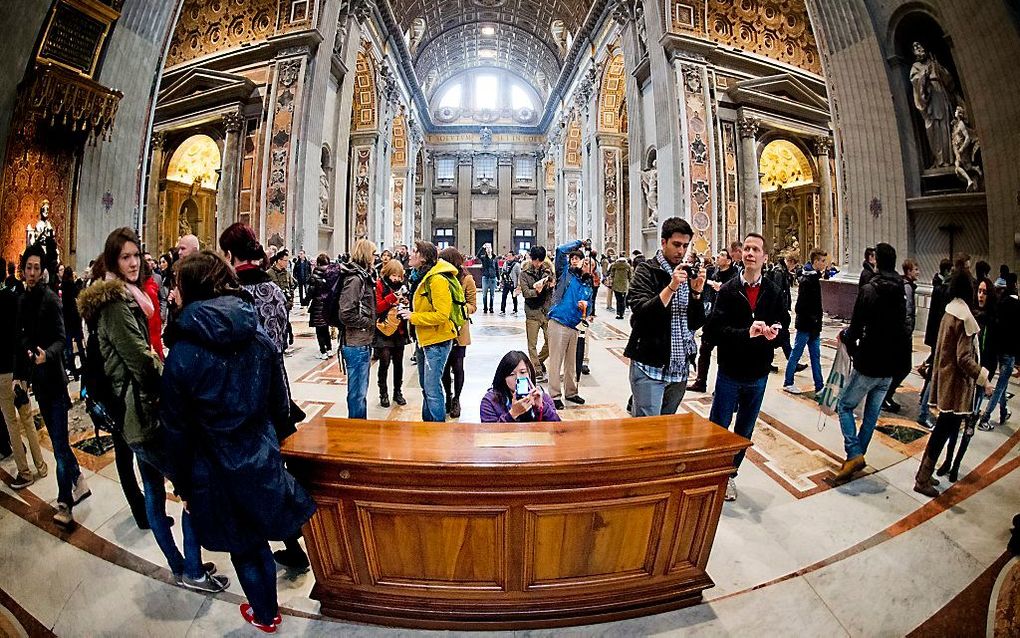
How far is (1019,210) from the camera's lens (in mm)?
2672

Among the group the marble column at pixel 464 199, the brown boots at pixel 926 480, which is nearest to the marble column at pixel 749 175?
the brown boots at pixel 926 480

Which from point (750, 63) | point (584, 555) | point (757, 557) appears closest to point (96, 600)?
point (584, 555)

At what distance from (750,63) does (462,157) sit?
986 inches

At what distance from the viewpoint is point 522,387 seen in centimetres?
238

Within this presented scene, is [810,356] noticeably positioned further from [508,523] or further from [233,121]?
[233,121]

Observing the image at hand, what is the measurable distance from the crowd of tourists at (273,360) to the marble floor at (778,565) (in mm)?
140

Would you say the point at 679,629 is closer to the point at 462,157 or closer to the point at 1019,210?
the point at 1019,210

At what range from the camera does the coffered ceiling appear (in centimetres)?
2320

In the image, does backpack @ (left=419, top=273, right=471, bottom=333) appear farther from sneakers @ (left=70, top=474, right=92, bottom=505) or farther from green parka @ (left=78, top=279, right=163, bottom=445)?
sneakers @ (left=70, top=474, right=92, bottom=505)

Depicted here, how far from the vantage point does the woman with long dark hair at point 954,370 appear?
2736 millimetres

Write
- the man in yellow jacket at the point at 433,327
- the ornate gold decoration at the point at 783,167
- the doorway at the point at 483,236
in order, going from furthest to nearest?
the doorway at the point at 483,236 < the ornate gold decoration at the point at 783,167 < the man in yellow jacket at the point at 433,327

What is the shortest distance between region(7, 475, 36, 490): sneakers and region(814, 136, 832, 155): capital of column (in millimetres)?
21117

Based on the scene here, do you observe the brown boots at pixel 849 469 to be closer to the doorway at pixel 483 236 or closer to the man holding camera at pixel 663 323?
the man holding camera at pixel 663 323

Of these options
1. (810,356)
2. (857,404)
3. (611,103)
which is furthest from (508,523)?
(611,103)
